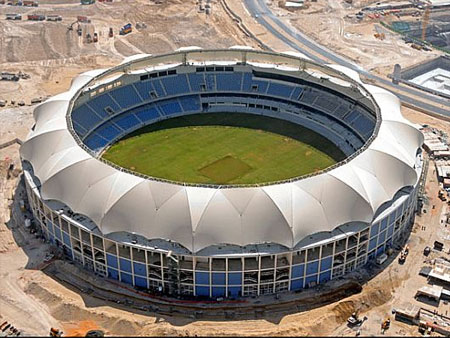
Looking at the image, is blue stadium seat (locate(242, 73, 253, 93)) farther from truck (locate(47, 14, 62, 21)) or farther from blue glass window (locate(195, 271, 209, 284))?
truck (locate(47, 14, 62, 21))

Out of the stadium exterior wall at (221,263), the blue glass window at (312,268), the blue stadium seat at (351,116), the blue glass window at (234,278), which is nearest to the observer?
the stadium exterior wall at (221,263)

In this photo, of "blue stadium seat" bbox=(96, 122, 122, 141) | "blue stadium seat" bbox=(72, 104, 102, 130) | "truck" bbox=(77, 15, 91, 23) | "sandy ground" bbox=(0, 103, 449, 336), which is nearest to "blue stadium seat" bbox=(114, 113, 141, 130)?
"blue stadium seat" bbox=(96, 122, 122, 141)

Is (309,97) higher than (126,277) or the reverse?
higher

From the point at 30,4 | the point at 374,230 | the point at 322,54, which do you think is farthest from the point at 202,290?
the point at 30,4

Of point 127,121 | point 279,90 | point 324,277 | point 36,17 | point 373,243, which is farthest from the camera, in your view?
point 36,17

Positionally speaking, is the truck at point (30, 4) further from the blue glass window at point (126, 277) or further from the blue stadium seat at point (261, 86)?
the blue glass window at point (126, 277)

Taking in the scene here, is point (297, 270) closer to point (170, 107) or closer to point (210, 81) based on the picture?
point (170, 107)

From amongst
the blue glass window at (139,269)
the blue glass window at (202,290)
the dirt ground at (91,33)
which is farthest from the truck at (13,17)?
the blue glass window at (202,290)
